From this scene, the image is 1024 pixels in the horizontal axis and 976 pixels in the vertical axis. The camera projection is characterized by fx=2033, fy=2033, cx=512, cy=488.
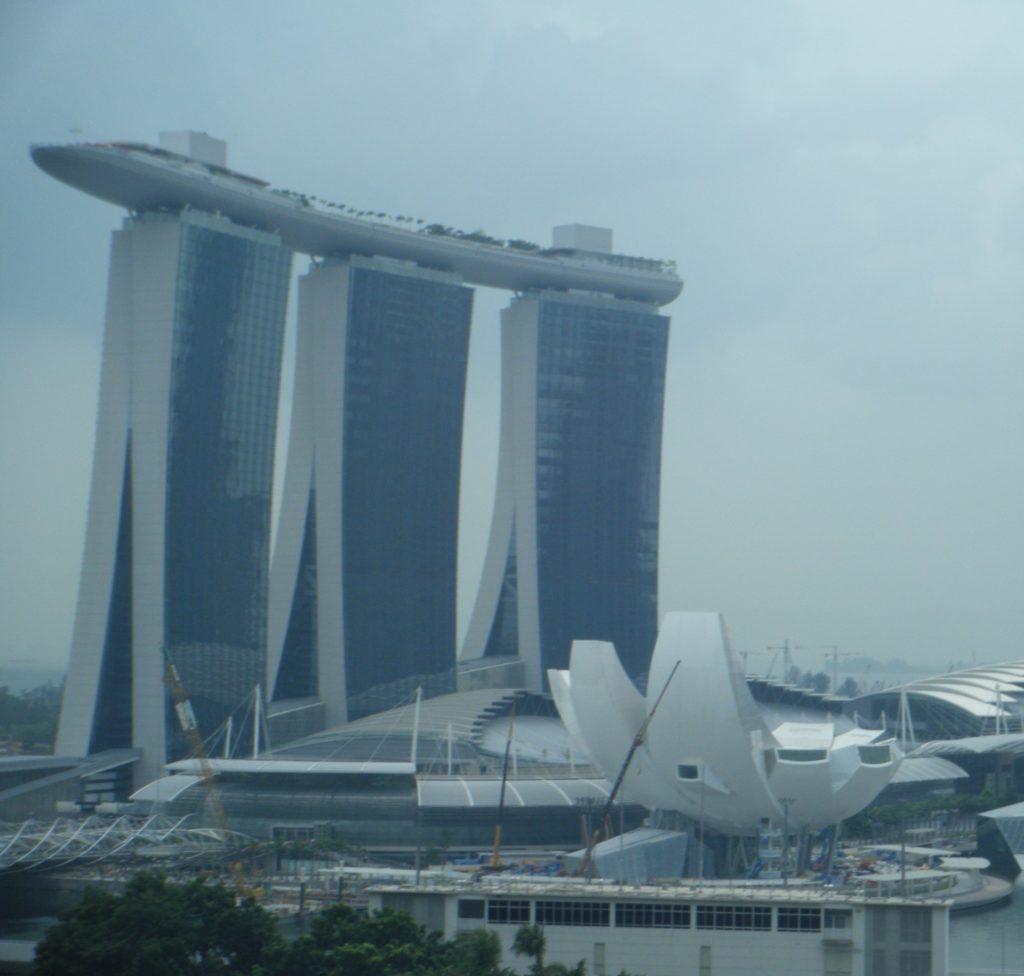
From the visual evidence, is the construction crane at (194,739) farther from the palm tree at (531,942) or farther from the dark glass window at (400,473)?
the palm tree at (531,942)

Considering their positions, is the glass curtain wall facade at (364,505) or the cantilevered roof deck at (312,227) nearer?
the cantilevered roof deck at (312,227)

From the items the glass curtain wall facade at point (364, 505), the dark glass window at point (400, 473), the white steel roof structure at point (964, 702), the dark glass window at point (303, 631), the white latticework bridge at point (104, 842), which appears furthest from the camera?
the white steel roof structure at point (964, 702)

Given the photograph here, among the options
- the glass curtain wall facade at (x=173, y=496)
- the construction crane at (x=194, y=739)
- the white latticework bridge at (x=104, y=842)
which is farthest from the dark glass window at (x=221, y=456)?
the white latticework bridge at (x=104, y=842)

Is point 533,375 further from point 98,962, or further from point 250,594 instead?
point 98,962

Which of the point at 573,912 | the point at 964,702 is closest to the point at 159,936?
the point at 573,912

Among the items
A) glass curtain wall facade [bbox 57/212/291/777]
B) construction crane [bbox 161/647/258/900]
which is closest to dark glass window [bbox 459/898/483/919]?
construction crane [bbox 161/647/258/900]

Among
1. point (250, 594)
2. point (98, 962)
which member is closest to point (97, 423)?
point (250, 594)
